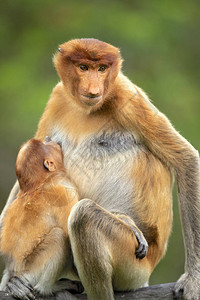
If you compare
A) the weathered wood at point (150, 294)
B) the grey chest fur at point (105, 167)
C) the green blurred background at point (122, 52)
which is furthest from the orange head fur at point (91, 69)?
the green blurred background at point (122, 52)

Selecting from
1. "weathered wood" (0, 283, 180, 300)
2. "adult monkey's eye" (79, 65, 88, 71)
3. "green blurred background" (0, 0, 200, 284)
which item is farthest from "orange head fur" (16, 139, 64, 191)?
"green blurred background" (0, 0, 200, 284)

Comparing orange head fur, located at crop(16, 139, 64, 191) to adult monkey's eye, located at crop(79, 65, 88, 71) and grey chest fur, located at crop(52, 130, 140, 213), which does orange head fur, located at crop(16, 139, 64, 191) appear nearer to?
grey chest fur, located at crop(52, 130, 140, 213)

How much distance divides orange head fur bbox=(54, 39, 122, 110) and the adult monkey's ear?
0.45 m

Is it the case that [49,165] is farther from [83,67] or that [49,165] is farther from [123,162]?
[83,67]

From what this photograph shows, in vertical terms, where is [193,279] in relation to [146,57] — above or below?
below

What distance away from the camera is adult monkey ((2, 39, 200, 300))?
15.3 ft

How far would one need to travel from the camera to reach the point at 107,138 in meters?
4.93

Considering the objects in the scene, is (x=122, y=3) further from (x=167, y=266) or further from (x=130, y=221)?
(x=130, y=221)

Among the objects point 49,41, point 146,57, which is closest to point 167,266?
point 146,57

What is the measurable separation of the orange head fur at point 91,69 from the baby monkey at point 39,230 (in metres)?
0.54

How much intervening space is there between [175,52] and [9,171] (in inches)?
158

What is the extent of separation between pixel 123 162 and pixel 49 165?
0.52 m

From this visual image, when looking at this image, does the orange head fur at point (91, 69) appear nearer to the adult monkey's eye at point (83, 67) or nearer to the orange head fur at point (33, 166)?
the adult monkey's eye at point (83, 67)

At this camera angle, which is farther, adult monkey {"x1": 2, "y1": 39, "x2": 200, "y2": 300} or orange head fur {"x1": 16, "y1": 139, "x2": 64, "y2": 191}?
orange head fur {"x1": 16, "y1": 139, "x2": 64, "y2": 191}
